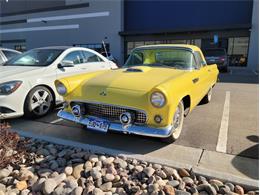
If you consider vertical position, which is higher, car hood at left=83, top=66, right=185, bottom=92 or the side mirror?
the side mirror

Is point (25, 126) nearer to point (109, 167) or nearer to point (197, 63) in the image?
point (109, 167)

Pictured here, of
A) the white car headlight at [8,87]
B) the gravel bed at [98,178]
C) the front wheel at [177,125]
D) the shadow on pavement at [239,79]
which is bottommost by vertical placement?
the shadow on pavement at [239,79]

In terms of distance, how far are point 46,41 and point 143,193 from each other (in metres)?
26.2

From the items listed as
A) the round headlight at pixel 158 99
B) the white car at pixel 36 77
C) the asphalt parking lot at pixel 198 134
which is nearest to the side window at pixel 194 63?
the asphalt parking lot at pixel 198 134

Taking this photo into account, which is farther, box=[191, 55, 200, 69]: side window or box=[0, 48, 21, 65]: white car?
box=[0, 48, 21, 65]: white car

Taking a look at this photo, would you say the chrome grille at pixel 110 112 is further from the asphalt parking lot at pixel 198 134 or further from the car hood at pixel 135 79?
the asphalt parking lot at pixel 198 134

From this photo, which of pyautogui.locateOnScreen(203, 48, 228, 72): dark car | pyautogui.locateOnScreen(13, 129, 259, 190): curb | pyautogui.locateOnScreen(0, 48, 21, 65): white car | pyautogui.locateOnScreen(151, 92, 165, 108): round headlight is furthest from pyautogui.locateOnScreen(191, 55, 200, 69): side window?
pyautogui.locateOnScreen(203, 48, 228, 72): dark car

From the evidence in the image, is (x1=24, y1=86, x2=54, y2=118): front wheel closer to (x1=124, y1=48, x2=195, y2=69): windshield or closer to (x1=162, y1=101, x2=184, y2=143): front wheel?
(x1=124, y1=48, x2=195, y2=69): windshield

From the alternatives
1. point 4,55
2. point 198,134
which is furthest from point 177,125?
point 4,55

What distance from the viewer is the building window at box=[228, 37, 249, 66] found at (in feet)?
60.3

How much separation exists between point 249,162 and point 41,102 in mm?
3876

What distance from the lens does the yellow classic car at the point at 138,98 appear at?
307 cm

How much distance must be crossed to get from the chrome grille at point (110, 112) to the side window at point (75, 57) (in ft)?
7.20

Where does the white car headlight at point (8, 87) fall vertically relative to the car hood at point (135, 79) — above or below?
below
